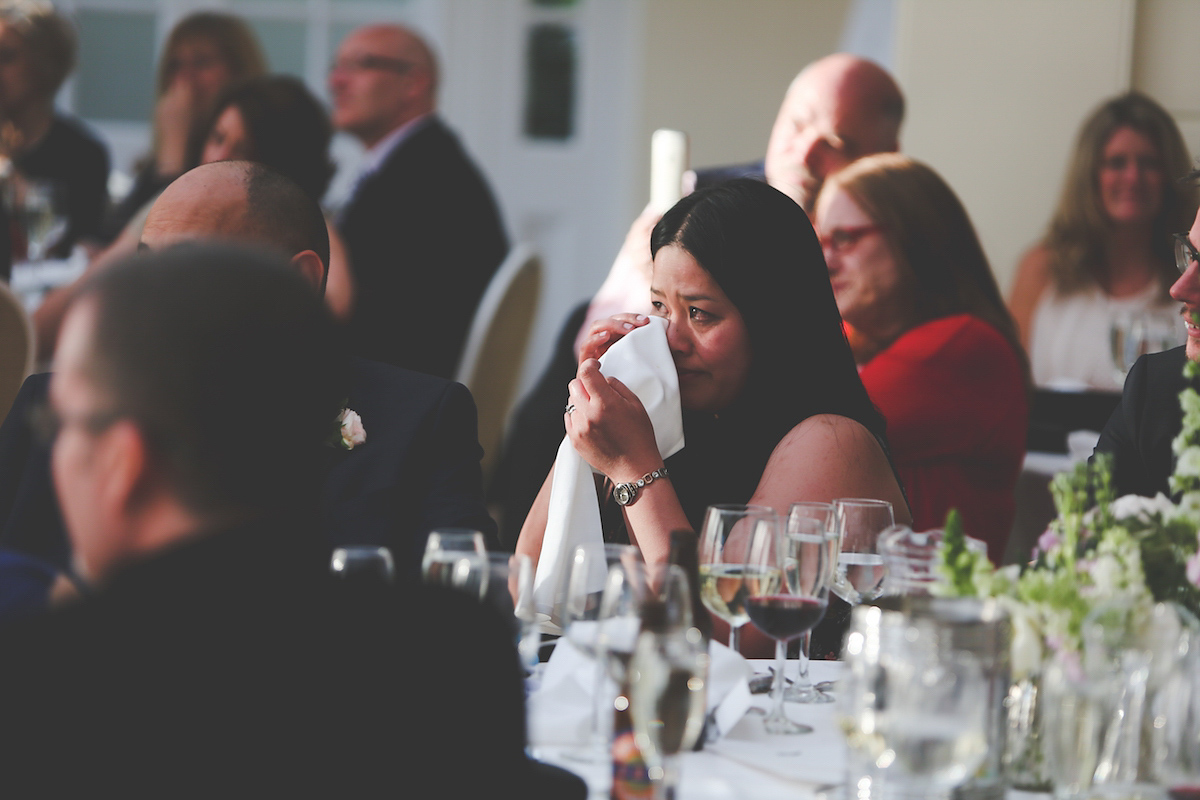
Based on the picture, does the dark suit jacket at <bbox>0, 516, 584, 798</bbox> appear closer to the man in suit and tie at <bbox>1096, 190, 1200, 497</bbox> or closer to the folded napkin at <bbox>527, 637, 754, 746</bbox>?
the folded napkin at <bbox>527, 637, 754, 746</bbox>

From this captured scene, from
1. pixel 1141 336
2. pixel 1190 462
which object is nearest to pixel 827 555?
pixel 1190 462

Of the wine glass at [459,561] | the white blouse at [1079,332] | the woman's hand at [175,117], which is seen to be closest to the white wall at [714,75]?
the woman's hand at [175,117]

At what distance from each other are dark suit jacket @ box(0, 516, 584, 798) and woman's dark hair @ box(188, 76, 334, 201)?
2.78m

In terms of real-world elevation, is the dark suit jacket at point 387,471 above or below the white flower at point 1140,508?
below

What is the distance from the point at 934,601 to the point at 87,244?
4.10 metres

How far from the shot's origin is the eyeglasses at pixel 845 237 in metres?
2.94

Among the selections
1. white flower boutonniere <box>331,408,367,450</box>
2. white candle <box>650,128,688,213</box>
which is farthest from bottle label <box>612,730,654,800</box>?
white candle <box>650,128,688,213</box>

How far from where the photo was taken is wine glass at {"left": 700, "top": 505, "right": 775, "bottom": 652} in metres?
1.44

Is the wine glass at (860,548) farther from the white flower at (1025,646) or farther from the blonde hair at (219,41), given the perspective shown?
the blonde hair at (219,41)

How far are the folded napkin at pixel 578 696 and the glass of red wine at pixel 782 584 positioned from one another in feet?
0.17

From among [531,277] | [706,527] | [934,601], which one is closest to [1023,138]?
[531,277]

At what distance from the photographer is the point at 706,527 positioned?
4.86 ft

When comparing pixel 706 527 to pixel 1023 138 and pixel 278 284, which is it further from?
pixel 1023 138

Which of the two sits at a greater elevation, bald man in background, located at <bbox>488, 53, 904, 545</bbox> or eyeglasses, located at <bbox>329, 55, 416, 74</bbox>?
eyeglasses, located at <bbox>329, 55, 416, 74</bbox>
